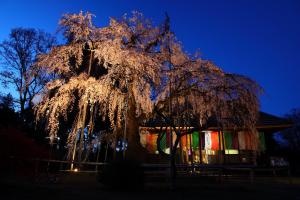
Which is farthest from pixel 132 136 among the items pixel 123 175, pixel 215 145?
pixel 215 145

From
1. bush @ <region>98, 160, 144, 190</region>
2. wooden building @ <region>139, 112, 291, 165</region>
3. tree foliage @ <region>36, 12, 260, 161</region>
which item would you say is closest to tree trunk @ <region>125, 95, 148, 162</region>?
tree foliage @ <region>36, 12, 260, 161</region>

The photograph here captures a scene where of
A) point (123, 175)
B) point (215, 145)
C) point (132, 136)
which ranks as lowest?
point (123, 175)

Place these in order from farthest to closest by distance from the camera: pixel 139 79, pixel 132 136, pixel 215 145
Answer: pixel 215 145 → pixel 132 136 → pixel 139 79

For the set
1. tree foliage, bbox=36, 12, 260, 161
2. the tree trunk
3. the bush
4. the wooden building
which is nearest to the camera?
the bush

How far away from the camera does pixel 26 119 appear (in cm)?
2552

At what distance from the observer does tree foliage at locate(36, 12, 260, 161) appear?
1350 centimetres

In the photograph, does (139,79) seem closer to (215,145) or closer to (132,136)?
(132,136)

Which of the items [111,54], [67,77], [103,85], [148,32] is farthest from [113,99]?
[148,32]

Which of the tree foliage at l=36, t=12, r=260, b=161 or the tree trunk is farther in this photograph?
the tree trunk

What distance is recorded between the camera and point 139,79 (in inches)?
531

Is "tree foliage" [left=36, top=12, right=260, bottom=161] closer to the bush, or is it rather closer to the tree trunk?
the tree trunk

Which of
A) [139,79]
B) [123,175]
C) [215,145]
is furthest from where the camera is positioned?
[215,145]

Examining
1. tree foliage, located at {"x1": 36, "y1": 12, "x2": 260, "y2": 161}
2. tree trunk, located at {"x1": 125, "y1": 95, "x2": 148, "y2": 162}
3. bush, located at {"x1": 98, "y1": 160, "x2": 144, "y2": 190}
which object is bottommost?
bush, located at {"x1": 98, "y1": 160, "x2": 144, "y2": 190}

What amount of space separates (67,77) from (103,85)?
2.74 metres
